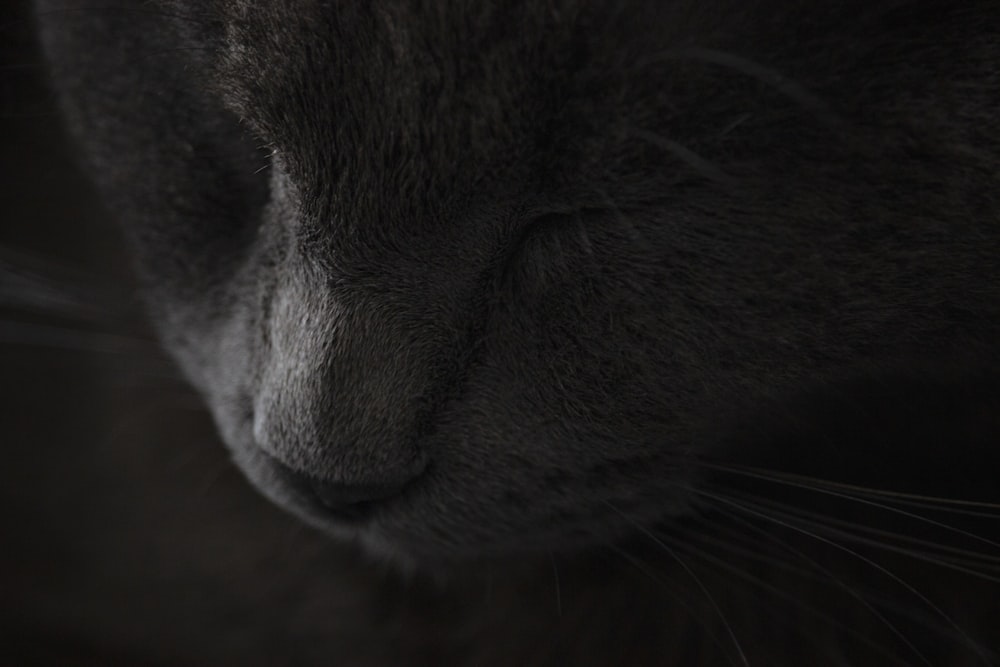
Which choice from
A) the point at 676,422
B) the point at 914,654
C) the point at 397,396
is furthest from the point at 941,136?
the point at 914,654

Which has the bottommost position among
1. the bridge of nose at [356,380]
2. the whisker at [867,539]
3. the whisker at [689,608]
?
the whisker at [689,608]

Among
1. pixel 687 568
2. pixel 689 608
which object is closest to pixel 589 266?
pixel 687 568

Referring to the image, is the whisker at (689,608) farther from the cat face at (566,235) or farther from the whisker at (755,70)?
the whisker at (755,70)

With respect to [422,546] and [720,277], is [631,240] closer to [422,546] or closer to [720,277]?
[720,277]

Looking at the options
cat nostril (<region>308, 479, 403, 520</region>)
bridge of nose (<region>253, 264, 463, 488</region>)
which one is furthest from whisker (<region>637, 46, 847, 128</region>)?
cat nostril (<region>308, 479, 403, 520</region>)

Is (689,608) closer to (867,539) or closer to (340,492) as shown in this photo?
(867,539)

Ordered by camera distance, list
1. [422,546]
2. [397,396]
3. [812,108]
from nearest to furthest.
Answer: [812,108], [397,396], [422,546]

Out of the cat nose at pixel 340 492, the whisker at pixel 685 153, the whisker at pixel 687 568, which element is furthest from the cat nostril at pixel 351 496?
the whisker at pixel 685 153

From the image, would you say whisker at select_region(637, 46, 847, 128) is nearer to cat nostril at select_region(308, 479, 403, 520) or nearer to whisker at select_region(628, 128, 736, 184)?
whisker at select_region(628, 128, 736, 184)
